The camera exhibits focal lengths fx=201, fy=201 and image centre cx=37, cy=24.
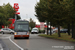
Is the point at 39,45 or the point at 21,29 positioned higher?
the point at 21,29

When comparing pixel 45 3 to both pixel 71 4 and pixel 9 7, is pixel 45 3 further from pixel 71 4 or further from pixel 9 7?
pixel 9 7

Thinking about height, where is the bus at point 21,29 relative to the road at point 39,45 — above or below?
above

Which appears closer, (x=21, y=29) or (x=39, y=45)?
(x=39, y=45)

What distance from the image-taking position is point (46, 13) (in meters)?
31.1

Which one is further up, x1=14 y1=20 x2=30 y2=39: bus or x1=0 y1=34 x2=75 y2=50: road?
x1=14 y1=20 x2=30 y2=39: bus

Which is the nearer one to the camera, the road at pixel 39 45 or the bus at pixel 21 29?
the road at pixel 39 45

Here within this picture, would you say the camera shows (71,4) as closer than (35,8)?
Yes

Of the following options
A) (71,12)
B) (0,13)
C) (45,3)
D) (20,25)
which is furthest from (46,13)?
(0,13)

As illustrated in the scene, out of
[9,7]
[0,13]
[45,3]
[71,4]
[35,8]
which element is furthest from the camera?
[9,7]

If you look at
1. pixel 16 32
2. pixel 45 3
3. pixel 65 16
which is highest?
pixel 45 3

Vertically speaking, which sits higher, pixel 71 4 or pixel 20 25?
pixel 71 4

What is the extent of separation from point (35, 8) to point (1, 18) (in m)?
40.7

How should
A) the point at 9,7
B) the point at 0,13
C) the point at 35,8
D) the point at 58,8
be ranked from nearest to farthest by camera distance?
the point at 58,8 < the point at 35,8 < the point at 0,13 < the point at 9,7

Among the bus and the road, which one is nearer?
the road
